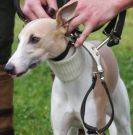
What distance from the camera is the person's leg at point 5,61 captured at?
5445 mm

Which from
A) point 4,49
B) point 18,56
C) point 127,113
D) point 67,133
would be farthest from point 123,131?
point 18,56

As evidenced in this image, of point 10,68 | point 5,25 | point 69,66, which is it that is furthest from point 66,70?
point 5,25

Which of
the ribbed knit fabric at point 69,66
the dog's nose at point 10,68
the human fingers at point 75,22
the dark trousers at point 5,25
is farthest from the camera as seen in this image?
the dark trousers at point 5,25

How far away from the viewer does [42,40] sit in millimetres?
4566

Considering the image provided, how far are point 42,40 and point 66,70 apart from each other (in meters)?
0.32

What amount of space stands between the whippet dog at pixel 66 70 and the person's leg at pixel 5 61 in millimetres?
639

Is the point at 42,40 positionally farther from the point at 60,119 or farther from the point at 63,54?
the point at 60,119

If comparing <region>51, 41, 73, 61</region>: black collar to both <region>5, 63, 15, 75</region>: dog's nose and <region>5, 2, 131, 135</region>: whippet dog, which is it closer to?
<region>5, 2, 131, 135</region>: whippet dog

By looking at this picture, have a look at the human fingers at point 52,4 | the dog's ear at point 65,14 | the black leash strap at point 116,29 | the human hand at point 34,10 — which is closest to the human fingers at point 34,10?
the human hand at point 34,10

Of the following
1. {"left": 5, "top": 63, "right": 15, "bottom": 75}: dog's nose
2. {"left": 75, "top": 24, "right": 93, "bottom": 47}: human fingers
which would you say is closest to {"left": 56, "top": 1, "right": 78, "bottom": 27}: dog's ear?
{"left": 75, "top": 24, "right": 93, "bottom": 47}: human fingers

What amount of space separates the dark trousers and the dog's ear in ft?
3.03

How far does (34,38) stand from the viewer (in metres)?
4.54

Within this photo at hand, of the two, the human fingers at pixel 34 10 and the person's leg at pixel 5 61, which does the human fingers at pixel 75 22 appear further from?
the person's leg at pixel 5 61

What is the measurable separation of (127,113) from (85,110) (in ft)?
Answer: 2.52
